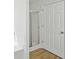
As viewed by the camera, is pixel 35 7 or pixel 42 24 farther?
pixel 42 24

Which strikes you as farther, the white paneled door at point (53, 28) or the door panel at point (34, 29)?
the door panel at point (34, 29)

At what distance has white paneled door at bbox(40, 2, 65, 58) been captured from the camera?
8.48 ft

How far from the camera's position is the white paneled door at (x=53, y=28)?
2.58 m

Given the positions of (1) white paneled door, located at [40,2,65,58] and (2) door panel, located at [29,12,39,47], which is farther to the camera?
(2) door panel, located at [29,12,39,47]

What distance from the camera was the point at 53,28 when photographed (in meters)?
2.92

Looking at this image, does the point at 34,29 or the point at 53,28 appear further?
the point at 34,29

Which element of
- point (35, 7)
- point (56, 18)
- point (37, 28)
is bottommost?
point (37, 28)
